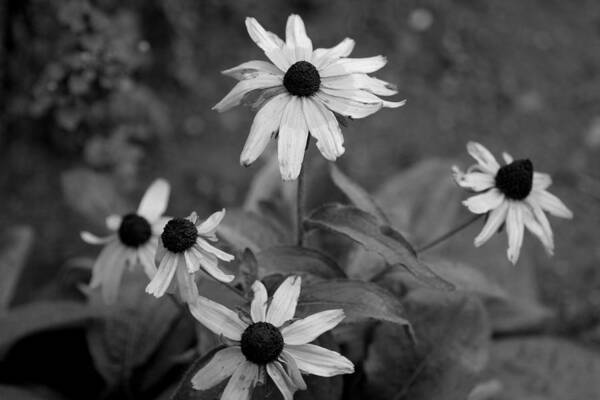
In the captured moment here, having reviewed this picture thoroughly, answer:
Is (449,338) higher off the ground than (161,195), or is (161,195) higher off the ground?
(161,195)

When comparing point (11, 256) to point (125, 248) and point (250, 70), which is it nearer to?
point (125, 248)

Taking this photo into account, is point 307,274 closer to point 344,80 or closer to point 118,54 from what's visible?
point 344,80

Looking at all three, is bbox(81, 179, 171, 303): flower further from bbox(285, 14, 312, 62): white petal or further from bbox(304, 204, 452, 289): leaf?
bbox(285, 14, 312, 62): white petal

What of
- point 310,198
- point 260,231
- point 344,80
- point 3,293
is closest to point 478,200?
point 344,80

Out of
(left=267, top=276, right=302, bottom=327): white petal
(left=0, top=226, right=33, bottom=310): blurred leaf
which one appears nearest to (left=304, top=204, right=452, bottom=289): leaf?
(left=267, top=276, right=302, bottom=327): white petal

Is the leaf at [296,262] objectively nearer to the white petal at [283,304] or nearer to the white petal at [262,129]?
the white petal at [283,304]

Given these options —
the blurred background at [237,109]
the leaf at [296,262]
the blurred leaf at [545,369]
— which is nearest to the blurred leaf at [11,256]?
the blurred background at [237,109]

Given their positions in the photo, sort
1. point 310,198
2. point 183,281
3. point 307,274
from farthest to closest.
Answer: point 310,198 < point 307,274 < point 183,281
